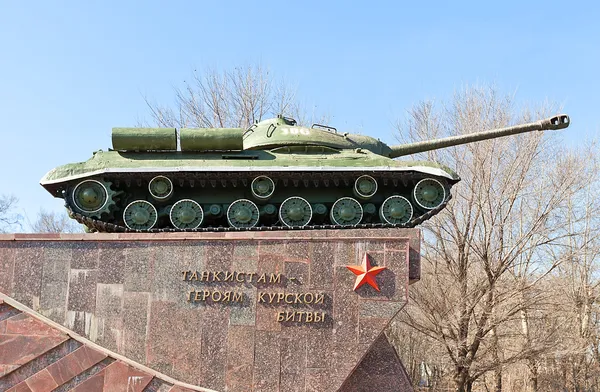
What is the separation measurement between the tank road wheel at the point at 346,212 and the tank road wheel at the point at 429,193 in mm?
1059

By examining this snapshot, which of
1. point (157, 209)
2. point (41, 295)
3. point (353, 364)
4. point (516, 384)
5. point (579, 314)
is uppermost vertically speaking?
point (157, 209)

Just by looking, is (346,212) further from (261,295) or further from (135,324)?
(135,324)

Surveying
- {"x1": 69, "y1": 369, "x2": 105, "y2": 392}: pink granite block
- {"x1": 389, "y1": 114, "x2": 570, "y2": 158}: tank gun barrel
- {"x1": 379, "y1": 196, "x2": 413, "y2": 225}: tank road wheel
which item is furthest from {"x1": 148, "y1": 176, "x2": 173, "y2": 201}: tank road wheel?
{"x1": 389, "y1": 114, "x2": 570, "y2": 158}: tank gun barrel

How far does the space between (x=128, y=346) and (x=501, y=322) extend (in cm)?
1184

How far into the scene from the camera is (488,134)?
45.0 feet

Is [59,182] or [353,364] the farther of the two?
[59,182]

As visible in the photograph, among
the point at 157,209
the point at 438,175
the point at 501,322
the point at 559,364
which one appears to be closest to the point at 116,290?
the point at 157,209

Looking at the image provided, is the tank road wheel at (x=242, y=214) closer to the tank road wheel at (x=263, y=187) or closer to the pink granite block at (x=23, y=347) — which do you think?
the tank road wheel at (x=263, y=187)

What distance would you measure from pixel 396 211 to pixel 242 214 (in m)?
2.73

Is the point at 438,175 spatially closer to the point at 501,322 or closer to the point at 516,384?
the point at 501,322

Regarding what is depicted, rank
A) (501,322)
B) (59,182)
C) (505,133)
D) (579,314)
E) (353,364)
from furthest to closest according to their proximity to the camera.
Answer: (579,314) < (501,322) < (505,133) < (59,182) < (353,364)

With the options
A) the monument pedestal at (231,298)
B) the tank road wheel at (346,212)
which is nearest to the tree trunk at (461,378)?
the monument pedestal at (231,298)

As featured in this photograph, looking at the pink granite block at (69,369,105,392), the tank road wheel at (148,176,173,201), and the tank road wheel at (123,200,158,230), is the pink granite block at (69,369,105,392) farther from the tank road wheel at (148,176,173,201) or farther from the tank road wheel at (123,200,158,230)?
the tank road wheel at (148,176,173,201)

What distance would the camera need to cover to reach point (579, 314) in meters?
21.0
